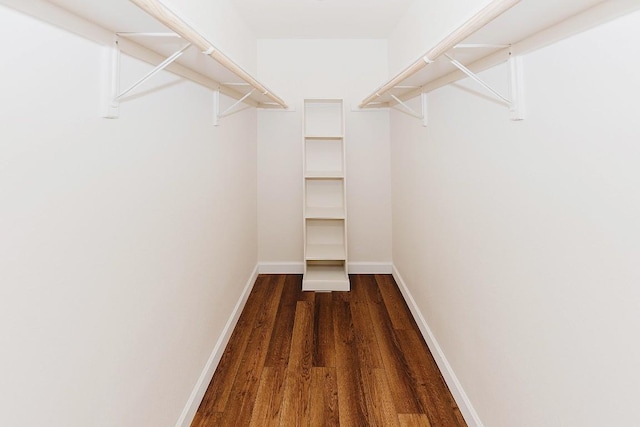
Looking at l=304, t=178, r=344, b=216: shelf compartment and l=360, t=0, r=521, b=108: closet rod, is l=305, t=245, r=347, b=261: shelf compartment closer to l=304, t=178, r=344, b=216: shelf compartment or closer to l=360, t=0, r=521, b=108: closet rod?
l=304, t=178, r=344, b=216: shelf compartment

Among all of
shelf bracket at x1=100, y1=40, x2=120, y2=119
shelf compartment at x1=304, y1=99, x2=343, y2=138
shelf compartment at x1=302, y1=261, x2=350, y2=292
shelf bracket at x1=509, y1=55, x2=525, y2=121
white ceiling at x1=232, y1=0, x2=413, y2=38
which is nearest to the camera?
shelf bracket at x1=100, y1=40, x2=120, y2=119

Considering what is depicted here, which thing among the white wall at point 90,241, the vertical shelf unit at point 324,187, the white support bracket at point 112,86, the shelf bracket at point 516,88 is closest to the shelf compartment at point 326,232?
the vertical shelf unit at point 324,187

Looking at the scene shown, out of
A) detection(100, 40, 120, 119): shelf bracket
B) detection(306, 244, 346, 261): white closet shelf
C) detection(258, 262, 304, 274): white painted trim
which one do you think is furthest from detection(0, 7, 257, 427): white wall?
detection(258, 262, 304, 274): white painted trim

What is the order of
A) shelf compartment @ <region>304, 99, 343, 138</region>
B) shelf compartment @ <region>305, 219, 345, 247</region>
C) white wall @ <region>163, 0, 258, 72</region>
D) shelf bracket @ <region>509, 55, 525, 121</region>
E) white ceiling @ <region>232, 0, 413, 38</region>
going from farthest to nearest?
shelf compartment @ <region>305, 219, 345, 247</region>
shelf compartment @ <region>304, 99, 343, 138</region>
white ceiling @ <region>232, 0, 413, 38</region>
white wall @ <region>163, 0, 258, 72</region>
shelf bracket @ <region>509, 55, 525, 121</region>

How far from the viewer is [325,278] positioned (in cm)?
321

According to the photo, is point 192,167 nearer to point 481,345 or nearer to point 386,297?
point 481,345

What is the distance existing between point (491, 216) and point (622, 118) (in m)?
0.65

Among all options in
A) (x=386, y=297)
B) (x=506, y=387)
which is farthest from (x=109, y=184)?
(x=386, y=297)

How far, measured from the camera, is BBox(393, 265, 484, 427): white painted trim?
62.1 inches

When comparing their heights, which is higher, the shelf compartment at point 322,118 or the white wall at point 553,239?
the shelf compartment at point 322,118

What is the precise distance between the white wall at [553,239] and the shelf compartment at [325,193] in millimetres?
1724

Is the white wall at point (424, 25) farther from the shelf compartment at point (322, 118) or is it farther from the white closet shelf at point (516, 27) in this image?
the shelf compartment at point (322, 118)

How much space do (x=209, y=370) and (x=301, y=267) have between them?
1.76 m

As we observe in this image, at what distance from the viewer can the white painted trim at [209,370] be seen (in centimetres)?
159
